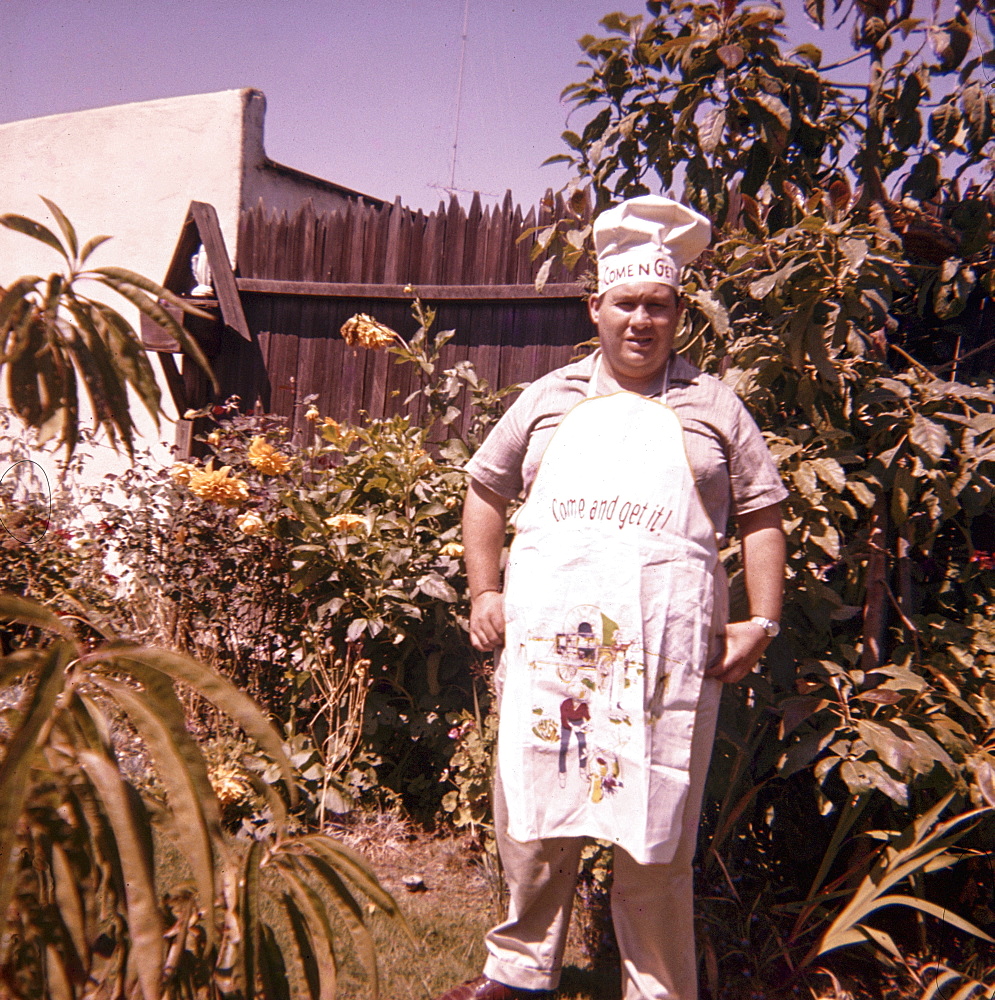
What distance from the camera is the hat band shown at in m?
1.83

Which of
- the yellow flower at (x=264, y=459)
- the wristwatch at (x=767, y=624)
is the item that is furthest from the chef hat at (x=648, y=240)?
the yellow flower at (x=264, y=459)

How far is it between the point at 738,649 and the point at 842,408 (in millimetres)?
852

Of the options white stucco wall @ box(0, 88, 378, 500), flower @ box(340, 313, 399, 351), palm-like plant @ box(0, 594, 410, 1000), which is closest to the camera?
palm-like plant @ box(0, 594, 410, 1000)

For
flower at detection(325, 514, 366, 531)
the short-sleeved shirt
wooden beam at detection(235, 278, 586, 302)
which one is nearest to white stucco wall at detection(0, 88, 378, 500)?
wooden beam at detection(235, 278, 586, 302)

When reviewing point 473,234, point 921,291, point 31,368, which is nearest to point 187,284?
point 473,234

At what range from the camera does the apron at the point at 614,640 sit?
1.71 m

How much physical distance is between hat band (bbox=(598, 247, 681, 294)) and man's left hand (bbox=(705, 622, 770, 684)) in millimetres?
730

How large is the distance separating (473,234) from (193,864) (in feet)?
13.7

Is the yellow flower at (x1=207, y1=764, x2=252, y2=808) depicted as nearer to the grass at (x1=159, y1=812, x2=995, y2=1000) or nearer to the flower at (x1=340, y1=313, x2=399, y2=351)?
the grass at (x1=159, y1=812, x2=995, y2=1000)

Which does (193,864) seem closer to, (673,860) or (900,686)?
(673,860)

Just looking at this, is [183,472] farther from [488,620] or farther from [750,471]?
[750,471]

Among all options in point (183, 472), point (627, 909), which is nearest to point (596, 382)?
point (627, 909)

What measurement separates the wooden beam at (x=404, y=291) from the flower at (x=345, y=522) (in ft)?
4.55

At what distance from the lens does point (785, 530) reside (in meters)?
2.12
